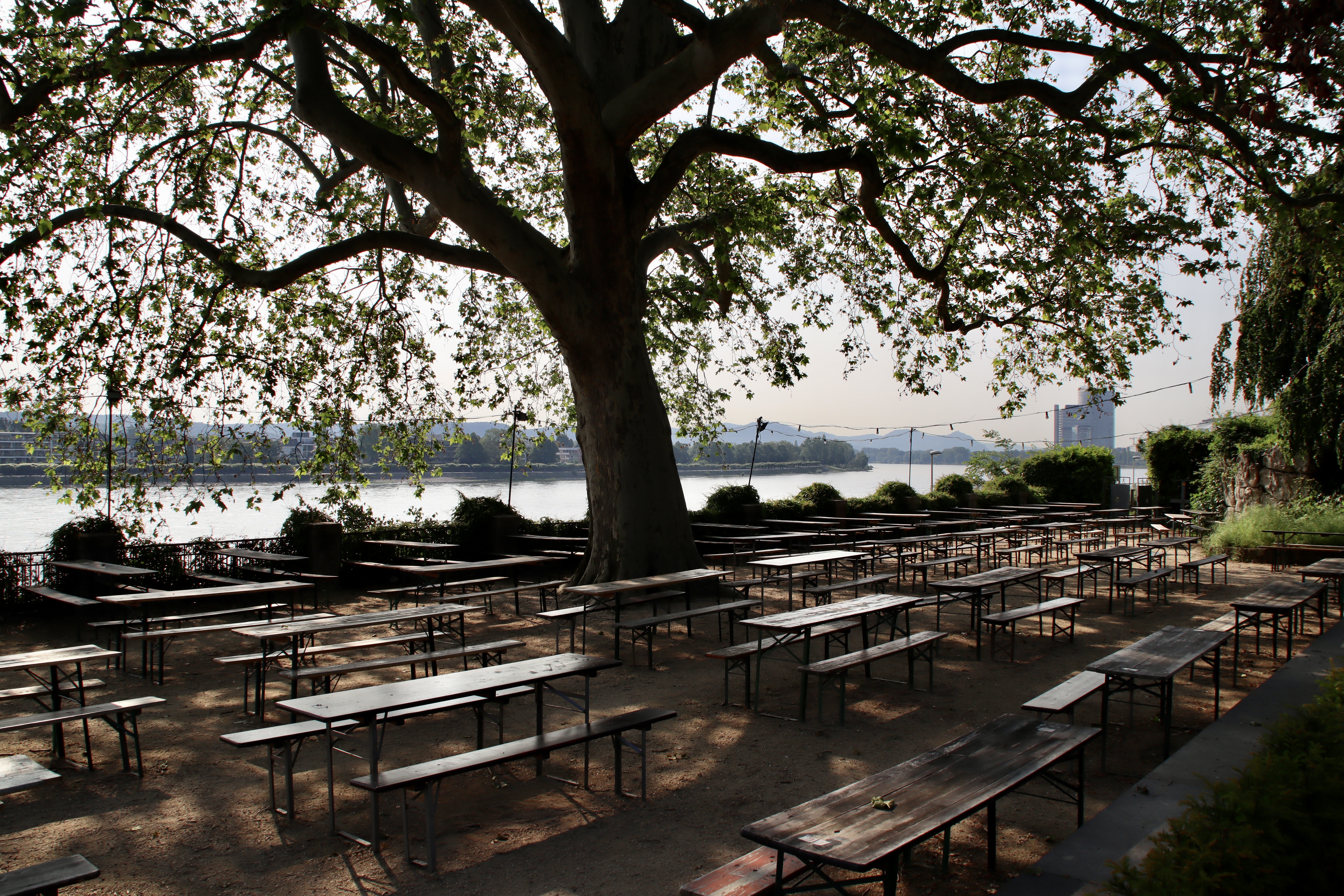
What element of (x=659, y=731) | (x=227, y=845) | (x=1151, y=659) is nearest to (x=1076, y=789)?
(x=1151, y=659)

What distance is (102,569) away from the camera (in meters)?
9.55

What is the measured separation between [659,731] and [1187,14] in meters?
9.97

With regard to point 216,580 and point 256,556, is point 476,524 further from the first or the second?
point 216,580

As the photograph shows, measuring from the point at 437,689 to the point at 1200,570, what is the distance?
48.3ft

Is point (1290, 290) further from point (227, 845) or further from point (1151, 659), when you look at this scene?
point (227, 845)

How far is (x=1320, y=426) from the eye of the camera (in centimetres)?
1509

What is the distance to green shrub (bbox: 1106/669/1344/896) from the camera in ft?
6.46

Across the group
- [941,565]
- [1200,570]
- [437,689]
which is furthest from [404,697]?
[1200,570]

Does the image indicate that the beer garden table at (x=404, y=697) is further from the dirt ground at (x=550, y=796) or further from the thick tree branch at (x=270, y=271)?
the thick tree branch at (x=270, y=271)

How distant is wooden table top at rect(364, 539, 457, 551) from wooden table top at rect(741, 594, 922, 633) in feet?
22.6

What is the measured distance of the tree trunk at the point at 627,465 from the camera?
10.5 meters

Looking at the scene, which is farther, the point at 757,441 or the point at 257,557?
the point at 757,441

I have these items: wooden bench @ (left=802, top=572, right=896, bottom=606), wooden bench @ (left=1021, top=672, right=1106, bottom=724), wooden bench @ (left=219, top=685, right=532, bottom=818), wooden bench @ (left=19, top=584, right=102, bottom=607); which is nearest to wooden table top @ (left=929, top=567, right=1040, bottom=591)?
wooden bench @ (left=802, top=572, right=896, bottom=606)

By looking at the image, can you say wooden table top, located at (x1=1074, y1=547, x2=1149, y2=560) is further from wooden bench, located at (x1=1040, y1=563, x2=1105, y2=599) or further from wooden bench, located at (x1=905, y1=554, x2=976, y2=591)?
wooden bench, located at (x1=905, y1=554, x2=976, y2=591)
